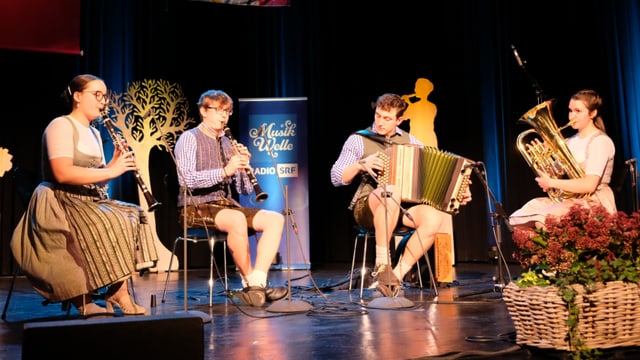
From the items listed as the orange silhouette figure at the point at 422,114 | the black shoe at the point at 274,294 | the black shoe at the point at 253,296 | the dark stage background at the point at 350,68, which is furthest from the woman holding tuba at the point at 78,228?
the orange silhouette figure at the point at 422,114

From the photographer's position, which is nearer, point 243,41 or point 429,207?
point 429,207

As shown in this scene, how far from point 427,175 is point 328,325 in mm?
1600

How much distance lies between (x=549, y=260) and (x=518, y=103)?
5.06 meters

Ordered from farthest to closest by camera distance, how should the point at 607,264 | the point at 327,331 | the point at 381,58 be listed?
the point at 381,58 < the point at 327,331 < the point at 607,264

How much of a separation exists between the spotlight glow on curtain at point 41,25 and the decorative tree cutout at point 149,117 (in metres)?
0.71

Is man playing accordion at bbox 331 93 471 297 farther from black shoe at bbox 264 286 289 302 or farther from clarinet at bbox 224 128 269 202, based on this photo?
clarinet at bbox 224 128 269 202

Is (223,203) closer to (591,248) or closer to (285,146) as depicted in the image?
(591,248)

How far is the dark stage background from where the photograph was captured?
6.77 metres

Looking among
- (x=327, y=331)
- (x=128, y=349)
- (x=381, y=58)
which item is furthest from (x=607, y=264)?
(x=381, y=58)

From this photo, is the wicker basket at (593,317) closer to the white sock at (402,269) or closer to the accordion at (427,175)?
the accordion at (427,175)

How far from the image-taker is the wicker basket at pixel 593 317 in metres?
2.39

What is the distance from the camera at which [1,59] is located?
6.75 metres

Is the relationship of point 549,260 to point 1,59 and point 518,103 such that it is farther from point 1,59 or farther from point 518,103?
point 1,59

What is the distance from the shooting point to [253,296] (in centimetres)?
394
